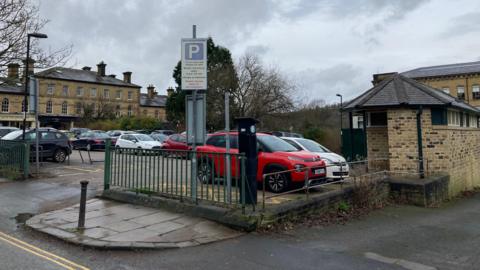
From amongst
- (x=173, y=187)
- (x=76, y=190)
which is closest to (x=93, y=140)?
(x=76, y=190)

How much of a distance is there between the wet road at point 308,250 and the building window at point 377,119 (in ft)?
24.1

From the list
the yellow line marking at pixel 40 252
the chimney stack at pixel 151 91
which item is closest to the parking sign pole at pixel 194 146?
the yellow line marking at pixel 40 252

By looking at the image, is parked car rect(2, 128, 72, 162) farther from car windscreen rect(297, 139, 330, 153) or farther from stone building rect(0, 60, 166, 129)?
stone building rect(0, 60, 166, 129)

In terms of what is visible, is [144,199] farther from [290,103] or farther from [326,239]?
[290,103]

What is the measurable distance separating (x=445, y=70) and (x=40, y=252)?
6545 centimetres

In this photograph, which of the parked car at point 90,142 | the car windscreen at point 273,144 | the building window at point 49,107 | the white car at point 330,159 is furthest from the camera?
the building window at point 49,107

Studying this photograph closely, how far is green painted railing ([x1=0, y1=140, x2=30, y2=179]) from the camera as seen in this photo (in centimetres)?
1312

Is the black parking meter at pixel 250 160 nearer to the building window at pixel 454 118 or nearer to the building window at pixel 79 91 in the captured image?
the building window at pixel 454 118

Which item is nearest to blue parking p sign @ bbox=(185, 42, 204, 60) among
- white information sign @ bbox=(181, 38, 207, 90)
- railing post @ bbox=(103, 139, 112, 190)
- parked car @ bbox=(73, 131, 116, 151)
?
white information sign @ bbox=(181, 38, 207, 90)

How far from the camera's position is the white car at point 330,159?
34.9 ft

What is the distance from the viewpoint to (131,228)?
675 centimetres

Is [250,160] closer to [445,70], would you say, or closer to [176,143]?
[176,143]

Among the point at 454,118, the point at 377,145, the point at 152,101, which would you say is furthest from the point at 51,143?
the point at 152,101

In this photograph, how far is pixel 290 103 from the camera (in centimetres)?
3478
